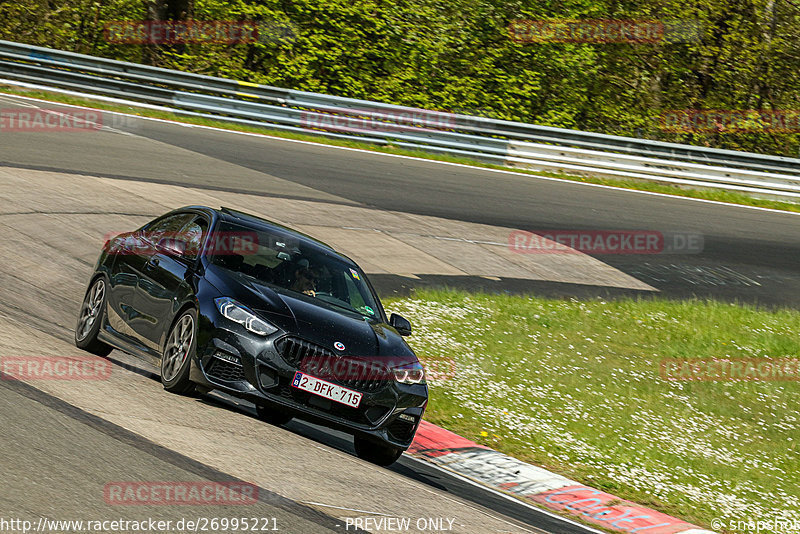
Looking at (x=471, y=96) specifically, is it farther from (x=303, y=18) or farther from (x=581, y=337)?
(x=581, y=337)

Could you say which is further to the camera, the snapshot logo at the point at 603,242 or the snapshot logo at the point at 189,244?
the snapshot logo at the point at 603,242

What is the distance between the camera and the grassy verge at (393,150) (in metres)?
23.3

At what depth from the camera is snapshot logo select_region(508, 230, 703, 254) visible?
17750 mm

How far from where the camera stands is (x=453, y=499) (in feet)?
22.4

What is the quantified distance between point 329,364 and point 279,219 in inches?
362

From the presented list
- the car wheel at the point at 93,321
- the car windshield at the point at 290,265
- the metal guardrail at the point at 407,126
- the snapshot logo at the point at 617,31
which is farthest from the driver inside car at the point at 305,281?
the snapshot logo at the point at 617,31

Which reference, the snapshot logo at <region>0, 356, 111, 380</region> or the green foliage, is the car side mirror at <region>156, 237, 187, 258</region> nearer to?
the snapshot logo at <region>0, 356, 111, 380</region>

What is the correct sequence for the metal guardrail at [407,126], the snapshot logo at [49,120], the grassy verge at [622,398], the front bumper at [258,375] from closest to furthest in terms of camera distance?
the front bumper at [258,375] < the grassy verge at [622,398] < the snapshot logo at [49,120] < the metal guardrail at [407,126]

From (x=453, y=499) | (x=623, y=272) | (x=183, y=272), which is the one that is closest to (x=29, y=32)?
(x=623, y=272)

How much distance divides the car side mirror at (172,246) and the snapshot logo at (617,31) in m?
24.1

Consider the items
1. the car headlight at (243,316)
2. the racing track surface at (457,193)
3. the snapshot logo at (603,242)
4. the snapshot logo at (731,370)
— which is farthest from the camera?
the snapshot logo at (603,242)

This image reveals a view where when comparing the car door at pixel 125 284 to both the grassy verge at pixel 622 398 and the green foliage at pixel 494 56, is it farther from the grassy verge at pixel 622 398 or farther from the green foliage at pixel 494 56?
the green foliage at pixel 494 56

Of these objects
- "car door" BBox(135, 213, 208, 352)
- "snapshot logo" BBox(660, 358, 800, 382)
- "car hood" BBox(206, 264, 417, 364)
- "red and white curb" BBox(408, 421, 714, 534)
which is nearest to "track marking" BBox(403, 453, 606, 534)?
"red and white curb" BBox(408, 421, 714, 534)

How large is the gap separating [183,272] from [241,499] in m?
2.86
